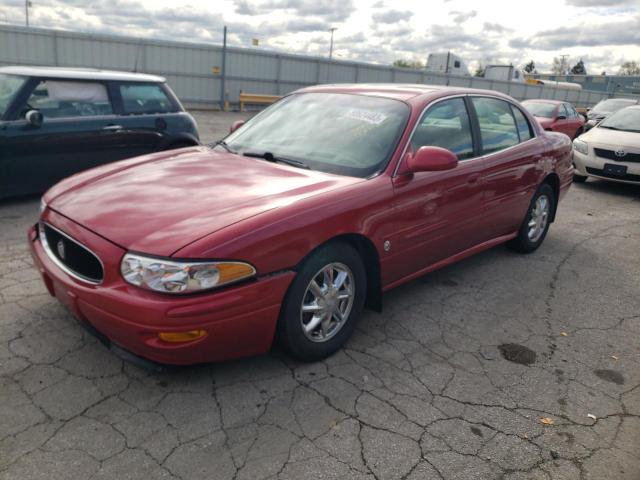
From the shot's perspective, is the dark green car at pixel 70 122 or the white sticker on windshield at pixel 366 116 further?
the dark green car at pixel 70 122

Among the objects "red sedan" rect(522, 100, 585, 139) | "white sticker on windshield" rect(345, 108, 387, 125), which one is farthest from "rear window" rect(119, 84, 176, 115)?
"red sedan" rect(522, 100, 585, 139)

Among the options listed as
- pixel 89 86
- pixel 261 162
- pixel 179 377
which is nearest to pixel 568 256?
pixel 261 162

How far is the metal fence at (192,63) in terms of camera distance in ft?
55.3

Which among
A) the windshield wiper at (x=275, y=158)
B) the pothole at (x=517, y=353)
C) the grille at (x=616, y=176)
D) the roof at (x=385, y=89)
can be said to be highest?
the roof at (x=385, y=89)

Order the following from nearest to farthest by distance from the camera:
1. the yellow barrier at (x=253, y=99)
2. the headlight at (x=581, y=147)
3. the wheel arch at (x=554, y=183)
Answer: the wheel arch at (x=554, y=183), the headlight at (x=581, y=147), the yellow barrier at (x=253, y=99)

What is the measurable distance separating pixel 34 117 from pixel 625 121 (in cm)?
972

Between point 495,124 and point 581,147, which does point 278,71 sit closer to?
point 581,147

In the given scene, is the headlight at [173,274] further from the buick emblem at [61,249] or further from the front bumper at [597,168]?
the front bumper at [597,168]

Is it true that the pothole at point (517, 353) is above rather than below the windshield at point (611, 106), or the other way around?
below

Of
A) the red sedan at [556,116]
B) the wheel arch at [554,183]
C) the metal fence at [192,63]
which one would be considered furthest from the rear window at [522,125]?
the metal fence at [192,63]

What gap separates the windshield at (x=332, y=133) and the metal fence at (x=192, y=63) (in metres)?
12.9

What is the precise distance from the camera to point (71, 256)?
2.89 meters

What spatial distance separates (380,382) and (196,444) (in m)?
1.09

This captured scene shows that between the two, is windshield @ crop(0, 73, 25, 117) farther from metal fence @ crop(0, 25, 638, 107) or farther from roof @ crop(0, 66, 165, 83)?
metal fence @ crop(0, 25, 638, 107)
